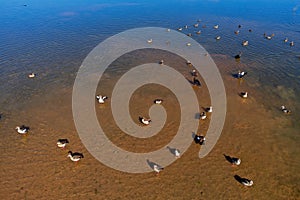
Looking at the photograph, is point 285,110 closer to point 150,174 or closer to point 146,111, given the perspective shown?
point 146,111

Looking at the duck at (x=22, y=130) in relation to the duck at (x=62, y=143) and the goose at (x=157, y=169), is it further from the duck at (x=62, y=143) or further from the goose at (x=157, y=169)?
the goose at (x=157, y=169)

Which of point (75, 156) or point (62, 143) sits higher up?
point (62, 143)

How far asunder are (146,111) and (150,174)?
7835 millimetres

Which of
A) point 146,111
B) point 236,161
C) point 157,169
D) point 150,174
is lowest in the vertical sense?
point 150,174

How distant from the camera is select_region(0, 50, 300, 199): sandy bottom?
696 inches

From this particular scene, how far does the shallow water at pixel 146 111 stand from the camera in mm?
18078

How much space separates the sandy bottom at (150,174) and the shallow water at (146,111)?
0.08 meters

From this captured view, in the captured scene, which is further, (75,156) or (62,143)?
(62,143)

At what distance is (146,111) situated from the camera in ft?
83.7

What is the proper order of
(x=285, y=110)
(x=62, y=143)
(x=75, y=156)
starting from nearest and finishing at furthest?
(x=75, y=156) < (x=62, y=143) < (x=285, y=110)

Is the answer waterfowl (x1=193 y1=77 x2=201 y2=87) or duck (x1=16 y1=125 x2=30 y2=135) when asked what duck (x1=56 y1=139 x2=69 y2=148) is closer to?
duck (x1=16 y1=125 x2=30 y2=135)

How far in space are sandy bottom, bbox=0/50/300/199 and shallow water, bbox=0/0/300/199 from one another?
8 cm

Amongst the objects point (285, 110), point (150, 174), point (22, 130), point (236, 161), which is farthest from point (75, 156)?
point (285, 110)

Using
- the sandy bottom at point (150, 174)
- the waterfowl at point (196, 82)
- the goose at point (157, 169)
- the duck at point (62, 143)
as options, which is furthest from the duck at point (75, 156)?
the waterfowl at point (196, 82)
